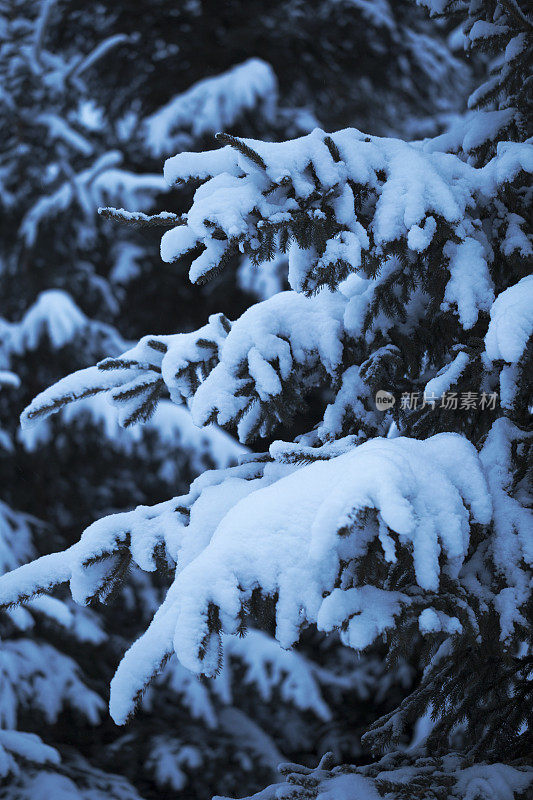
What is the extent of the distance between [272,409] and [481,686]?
3.36 feet

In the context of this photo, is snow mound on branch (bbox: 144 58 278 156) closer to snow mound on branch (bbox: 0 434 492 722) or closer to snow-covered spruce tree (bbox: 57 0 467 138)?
snow-covered spruce tree (bbox: 57 0 467 138)

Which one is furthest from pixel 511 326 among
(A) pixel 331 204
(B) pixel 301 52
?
(B) pixel 301 52

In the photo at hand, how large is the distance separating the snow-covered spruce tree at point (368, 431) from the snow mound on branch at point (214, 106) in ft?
10.7

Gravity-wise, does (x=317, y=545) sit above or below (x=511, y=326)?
below

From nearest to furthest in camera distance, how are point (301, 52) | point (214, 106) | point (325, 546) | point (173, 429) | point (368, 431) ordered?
1. point (325, 546)
2. point (368, 431)
3. point (173, 429)
4. point (214, 106)
5. point (301, 52)

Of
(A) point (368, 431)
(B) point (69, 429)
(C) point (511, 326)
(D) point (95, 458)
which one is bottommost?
(D) point (95, 458)

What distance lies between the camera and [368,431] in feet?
7.22

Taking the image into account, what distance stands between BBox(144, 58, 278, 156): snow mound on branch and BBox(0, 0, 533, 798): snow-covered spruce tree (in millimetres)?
3247

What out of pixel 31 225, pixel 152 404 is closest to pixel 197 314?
pixel 31 225

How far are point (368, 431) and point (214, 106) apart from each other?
419 centimetres

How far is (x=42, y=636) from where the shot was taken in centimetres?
502

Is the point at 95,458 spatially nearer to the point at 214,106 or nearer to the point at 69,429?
the point at 69,429

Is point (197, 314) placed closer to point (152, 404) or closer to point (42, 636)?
point (42, 636)

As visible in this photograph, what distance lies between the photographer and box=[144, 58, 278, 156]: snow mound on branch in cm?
543
